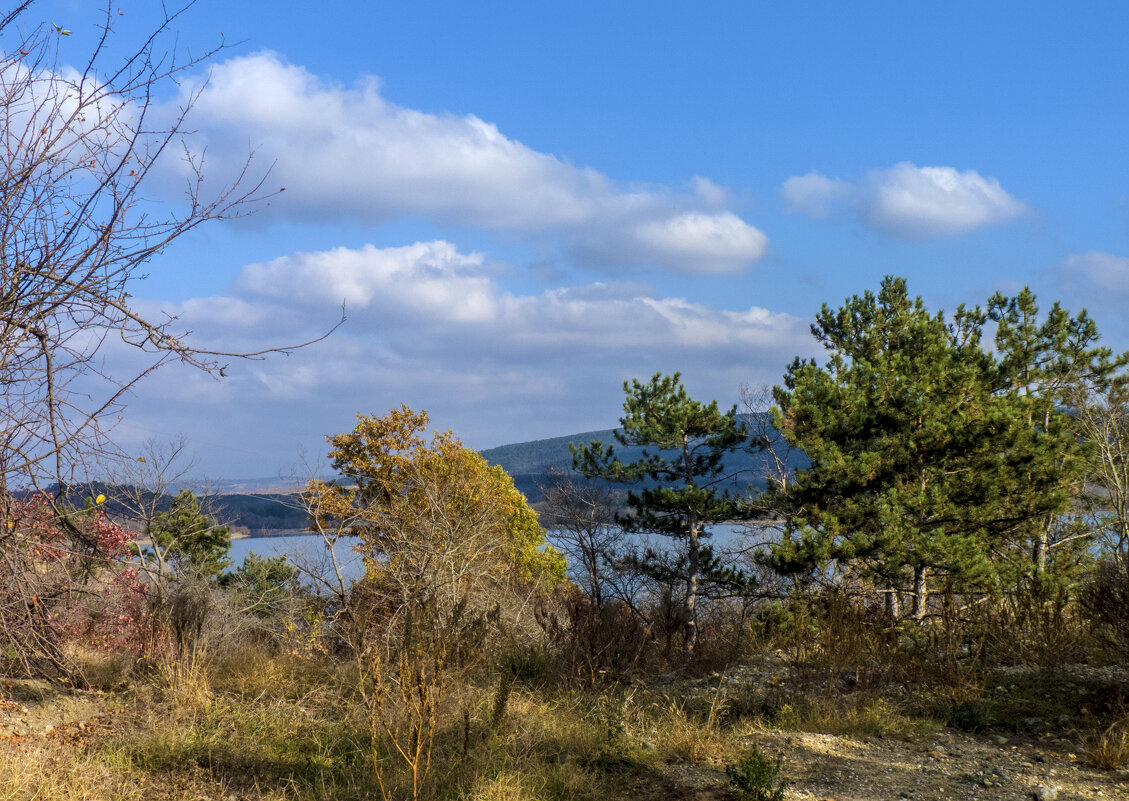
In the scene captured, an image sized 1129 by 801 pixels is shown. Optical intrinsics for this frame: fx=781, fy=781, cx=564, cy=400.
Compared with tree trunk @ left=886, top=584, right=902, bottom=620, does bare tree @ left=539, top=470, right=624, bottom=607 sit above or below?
above

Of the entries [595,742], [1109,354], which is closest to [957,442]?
[595,742]

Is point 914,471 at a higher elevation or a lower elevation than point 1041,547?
higher

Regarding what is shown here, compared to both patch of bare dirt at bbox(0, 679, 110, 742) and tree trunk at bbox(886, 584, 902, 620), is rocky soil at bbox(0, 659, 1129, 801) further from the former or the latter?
tree trunk at bbox(886, 584, 902, 620)

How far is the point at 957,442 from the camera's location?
38.9 ft

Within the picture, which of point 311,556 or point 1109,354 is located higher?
point 1109,354

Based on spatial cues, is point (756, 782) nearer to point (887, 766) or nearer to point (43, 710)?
point (887, 766)

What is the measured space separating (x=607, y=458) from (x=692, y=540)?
2.63m

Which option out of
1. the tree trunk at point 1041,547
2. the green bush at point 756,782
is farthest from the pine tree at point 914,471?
the green bush at point 756,782

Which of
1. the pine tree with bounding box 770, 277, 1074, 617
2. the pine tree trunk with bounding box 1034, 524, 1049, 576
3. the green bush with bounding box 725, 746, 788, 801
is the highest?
the pine tree with bounding box 770, 277, 1074, 617

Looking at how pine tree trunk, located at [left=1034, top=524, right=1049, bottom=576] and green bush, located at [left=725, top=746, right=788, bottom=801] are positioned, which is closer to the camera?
green bush, located at [left=725, top=746, right=788, bottom=801]

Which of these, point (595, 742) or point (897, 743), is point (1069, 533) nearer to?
point (897, 743)

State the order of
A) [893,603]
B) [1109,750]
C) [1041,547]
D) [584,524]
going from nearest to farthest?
[1109,750] < [893,603] < [1041,547] < [584,524]

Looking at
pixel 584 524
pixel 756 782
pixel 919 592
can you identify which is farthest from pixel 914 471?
pixel 584 524

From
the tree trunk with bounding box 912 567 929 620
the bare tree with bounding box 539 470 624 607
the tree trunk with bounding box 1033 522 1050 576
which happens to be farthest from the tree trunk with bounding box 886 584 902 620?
the bare tree with bounding box 539 470 624 607
